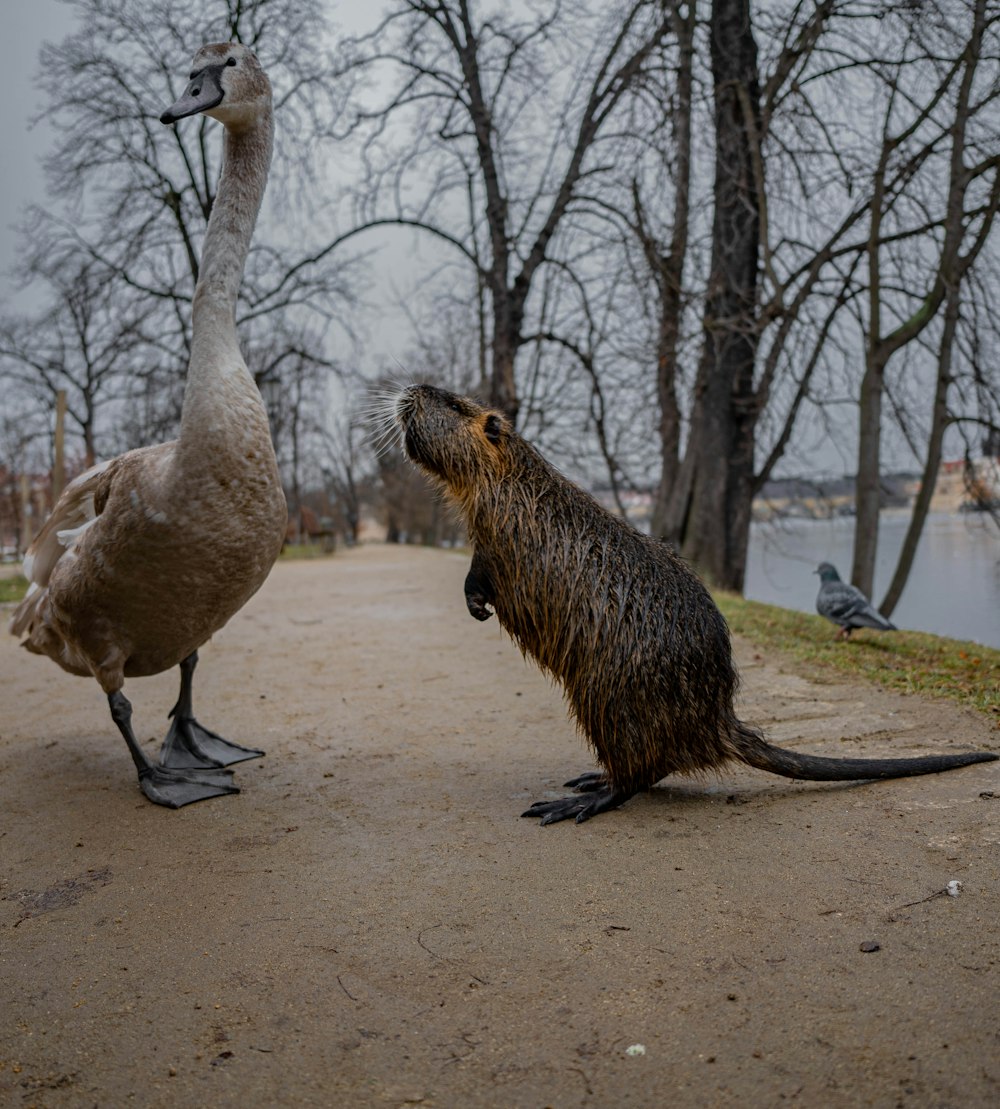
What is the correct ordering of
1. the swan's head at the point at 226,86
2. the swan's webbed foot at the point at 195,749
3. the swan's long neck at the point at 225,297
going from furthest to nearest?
the swan's webbed foot at the point at 195,749 → the swan's head at the point at 226,86 → the swan's long neck at the point at 225,297

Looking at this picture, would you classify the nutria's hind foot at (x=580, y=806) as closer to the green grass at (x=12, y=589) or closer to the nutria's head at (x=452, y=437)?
the nutria's head at (x=452, y=437)

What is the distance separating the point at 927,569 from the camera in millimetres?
11383

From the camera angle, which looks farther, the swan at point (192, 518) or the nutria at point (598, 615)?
the swan at point (192, 518)

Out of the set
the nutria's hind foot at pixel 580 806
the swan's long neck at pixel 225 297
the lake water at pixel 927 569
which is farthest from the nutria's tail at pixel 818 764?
the lake water at pixel 927 569

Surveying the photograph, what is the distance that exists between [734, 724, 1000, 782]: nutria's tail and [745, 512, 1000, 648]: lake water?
4.95 metres

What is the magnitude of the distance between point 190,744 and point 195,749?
0.04 metres

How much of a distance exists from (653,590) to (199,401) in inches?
76.9

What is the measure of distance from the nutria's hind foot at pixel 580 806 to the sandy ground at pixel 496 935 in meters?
0.05

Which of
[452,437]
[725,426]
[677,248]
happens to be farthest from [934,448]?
[452,437]

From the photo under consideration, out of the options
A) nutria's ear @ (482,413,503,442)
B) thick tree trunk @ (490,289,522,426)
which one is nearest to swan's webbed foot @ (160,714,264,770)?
nutria's ear @ (482,413,503,442)

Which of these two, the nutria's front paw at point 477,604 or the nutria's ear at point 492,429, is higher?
the nutria's ear at point 492,429

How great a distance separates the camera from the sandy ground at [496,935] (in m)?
1.76

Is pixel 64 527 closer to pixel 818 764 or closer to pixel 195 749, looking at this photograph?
pixel 195 749

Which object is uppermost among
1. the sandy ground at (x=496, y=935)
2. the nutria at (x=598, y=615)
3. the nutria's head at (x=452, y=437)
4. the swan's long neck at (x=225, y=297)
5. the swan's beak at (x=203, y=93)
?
the swan's beak at (x=203, y=93)
